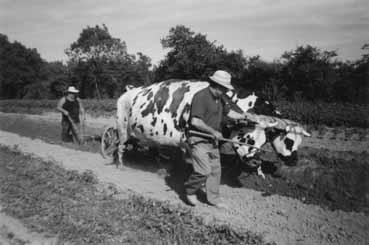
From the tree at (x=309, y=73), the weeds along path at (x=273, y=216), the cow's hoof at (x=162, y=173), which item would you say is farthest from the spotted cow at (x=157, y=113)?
the tree at (x=309, y=73)

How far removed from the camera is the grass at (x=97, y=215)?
4121 mm

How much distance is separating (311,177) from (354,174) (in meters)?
0.83

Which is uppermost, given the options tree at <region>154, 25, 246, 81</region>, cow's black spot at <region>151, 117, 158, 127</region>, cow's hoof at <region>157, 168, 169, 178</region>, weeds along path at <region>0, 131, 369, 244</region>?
tree at <region>154, 25, 246, 81</region>

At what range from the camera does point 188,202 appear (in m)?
5.57

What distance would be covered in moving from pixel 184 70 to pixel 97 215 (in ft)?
84.7

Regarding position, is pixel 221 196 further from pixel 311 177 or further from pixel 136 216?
pixel 311 177

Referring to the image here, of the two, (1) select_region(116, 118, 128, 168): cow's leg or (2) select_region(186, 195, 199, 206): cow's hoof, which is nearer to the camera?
(2) select_region(186, 195, 199, 206): cow's hoof

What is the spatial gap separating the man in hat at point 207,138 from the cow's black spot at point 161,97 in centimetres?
229

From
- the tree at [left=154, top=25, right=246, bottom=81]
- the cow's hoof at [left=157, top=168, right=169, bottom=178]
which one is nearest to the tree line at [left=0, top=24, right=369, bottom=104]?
the tree at [left=154, top=25, right=246, bottom=81]

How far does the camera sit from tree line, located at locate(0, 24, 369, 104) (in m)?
20.0

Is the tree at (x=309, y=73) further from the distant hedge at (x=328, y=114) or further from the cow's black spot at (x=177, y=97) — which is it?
the cow's black spot at (x=177, y=97)

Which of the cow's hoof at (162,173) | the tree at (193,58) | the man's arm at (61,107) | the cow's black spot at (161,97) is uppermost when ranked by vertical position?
the tree at (193,58)

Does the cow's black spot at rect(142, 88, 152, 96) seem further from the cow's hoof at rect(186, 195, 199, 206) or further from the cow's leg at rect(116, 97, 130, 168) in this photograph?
the cow's hoof at rect(186, 195, 199, 206)

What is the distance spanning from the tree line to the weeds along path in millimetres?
2648
